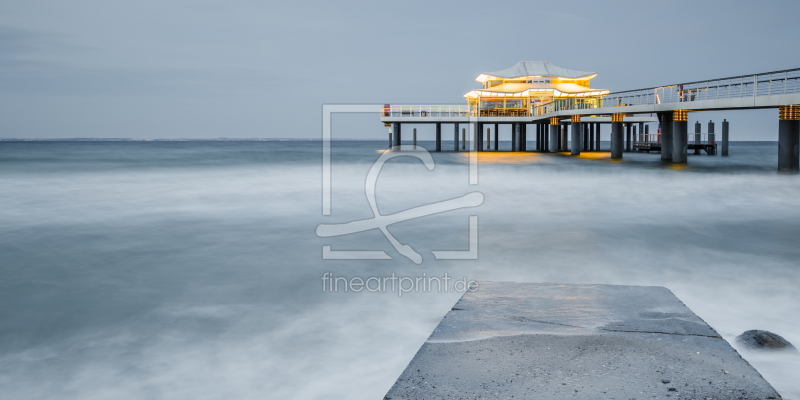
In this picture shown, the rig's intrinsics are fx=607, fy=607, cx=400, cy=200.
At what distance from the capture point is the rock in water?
3.92 m

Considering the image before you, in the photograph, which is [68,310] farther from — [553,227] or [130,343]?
[553,227]

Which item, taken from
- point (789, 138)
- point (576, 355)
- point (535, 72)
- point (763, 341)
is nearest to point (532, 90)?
point (535, 72)

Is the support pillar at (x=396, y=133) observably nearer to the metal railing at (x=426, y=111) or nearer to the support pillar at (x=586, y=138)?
the metal railing at (x=426, y=111)

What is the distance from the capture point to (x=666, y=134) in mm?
28328

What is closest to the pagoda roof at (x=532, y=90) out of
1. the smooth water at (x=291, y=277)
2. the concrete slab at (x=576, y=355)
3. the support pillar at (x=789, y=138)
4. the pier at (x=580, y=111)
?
the pier at (x=580, y=111)

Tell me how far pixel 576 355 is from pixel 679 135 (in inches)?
1016

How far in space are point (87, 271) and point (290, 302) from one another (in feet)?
9.68

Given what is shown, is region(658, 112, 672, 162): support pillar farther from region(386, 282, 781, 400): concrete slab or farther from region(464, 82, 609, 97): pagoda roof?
region(386, 282, 781, 400): concrete slab

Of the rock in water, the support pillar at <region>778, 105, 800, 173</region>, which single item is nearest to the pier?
the support pillar at <region>778, 105, 800, 173</region>

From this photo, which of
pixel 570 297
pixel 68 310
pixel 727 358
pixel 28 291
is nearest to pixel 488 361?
pixel 727 358

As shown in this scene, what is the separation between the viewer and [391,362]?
405 cm

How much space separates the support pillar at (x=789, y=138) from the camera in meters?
19.6

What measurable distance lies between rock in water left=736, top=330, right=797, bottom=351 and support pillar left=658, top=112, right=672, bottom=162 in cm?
2440

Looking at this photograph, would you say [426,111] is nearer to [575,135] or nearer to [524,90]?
[524,90]
